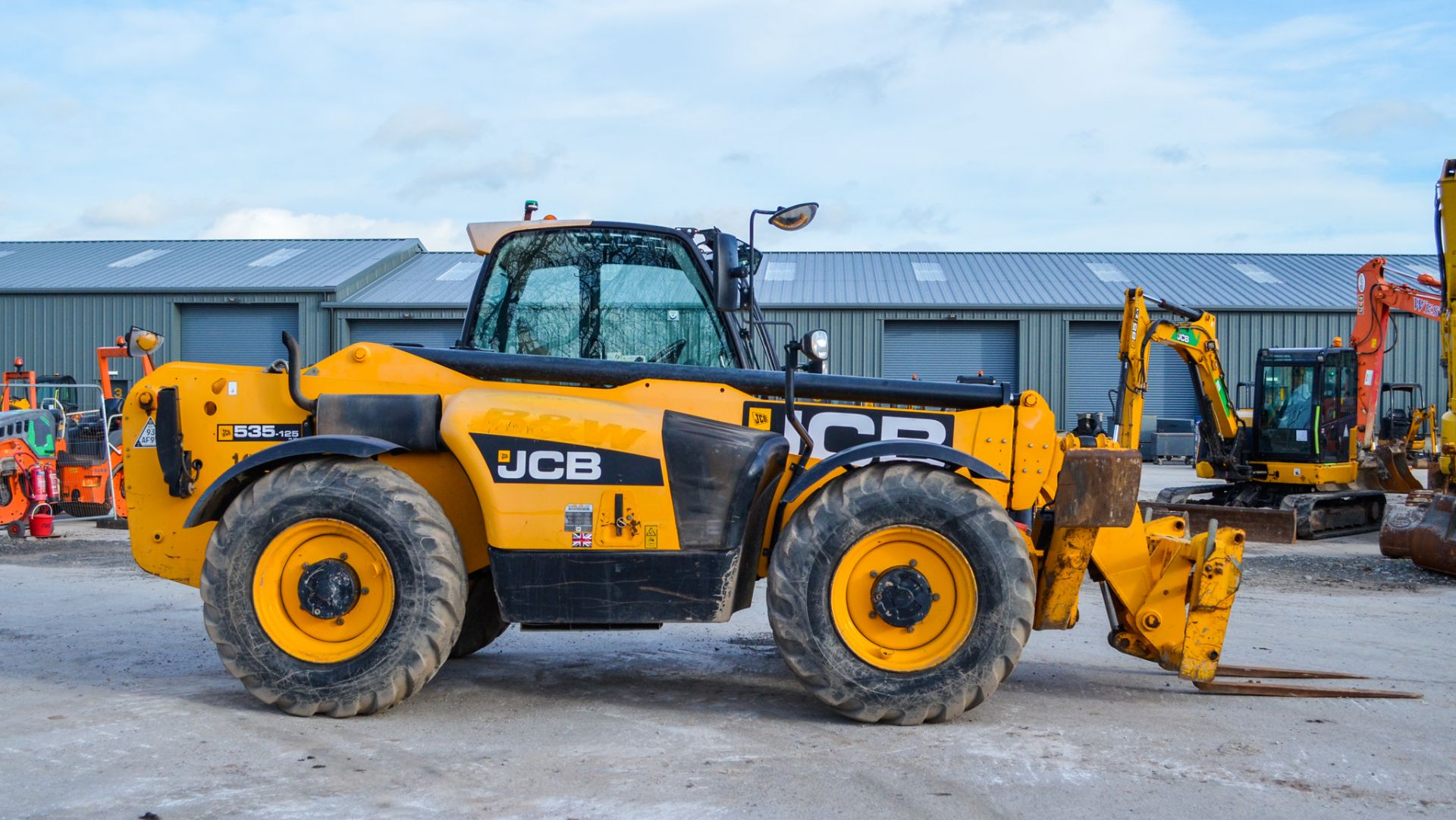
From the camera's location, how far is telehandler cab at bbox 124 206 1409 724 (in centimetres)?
521

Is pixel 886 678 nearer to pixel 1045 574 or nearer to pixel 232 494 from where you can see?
pixel 1045 574

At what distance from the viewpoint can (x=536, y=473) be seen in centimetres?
531

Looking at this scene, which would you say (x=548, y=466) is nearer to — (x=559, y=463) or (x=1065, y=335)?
(x=559, y=463)

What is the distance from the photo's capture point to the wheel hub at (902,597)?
5207mm

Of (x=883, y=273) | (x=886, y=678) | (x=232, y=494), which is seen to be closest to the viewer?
(x=886, y=678)

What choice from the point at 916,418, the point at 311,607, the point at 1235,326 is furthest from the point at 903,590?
the point at 1235,326

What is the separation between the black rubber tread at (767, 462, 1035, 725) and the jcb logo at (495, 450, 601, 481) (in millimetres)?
910

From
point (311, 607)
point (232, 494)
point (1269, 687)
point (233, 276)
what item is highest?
point (233, 276)

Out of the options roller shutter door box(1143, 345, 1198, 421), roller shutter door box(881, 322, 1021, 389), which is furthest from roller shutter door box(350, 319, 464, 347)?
roller shutter door box(1143, 345, 1198, 421)

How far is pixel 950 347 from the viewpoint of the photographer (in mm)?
34188

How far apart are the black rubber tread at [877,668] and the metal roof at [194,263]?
99.3 feet

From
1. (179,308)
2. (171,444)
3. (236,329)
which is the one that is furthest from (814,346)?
(179,308)

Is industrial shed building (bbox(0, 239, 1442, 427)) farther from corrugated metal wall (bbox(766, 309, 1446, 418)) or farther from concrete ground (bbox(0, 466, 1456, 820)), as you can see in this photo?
concrete ground (bbox(0, 466, 1456, 820))

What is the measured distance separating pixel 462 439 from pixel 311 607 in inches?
39.0
